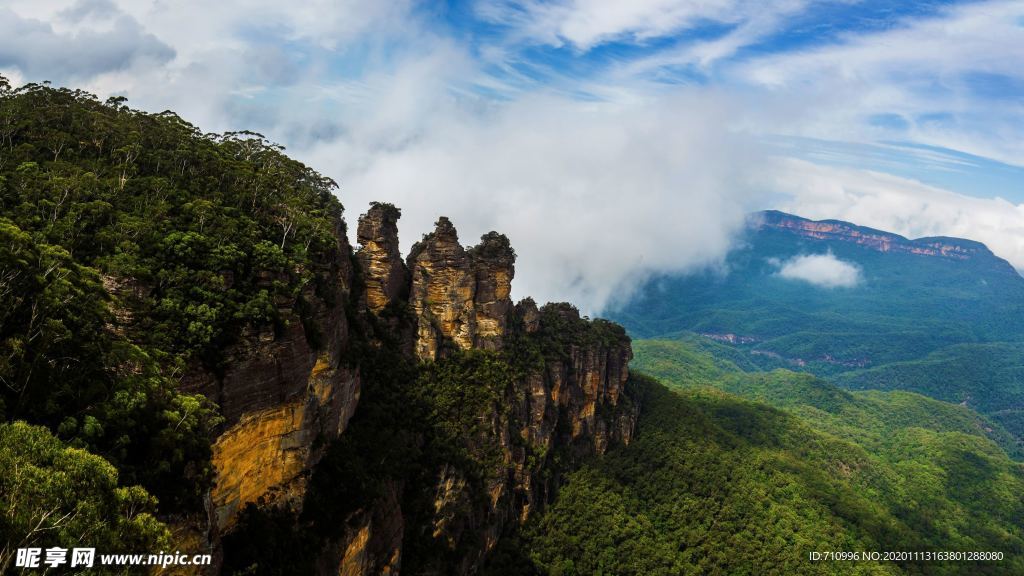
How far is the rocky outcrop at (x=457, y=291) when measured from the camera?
60.0 metres

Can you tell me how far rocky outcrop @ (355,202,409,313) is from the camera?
54812 mm

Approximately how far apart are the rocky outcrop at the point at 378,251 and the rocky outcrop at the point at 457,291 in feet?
15.5

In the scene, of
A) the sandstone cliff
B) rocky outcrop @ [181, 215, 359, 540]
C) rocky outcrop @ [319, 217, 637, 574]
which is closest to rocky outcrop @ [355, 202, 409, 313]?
the sandstone cliff

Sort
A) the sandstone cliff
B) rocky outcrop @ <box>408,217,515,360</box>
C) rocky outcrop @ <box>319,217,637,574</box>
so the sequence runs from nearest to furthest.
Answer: the sandstone cliff → rocky outcrop @ <box>319,217,637,574</box> → rocky outcrop @ <box>408,217,515,360</box>

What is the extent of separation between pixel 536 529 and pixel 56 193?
55.2 m

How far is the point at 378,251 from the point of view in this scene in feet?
182

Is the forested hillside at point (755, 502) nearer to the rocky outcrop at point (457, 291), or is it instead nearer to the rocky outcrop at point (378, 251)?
the rocky outcrop at point (457, 291)

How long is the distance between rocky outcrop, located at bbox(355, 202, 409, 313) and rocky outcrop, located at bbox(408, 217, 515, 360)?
4.74 metres

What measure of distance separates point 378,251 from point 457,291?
35.2 feet

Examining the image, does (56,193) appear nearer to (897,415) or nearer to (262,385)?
(262,385)

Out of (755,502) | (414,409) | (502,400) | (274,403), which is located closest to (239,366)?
(274,403)

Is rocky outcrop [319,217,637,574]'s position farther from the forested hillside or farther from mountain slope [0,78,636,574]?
the forested hillside

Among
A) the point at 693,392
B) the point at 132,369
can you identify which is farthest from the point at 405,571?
the point at 693,392

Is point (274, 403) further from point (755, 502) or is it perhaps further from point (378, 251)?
point (755, 502)
